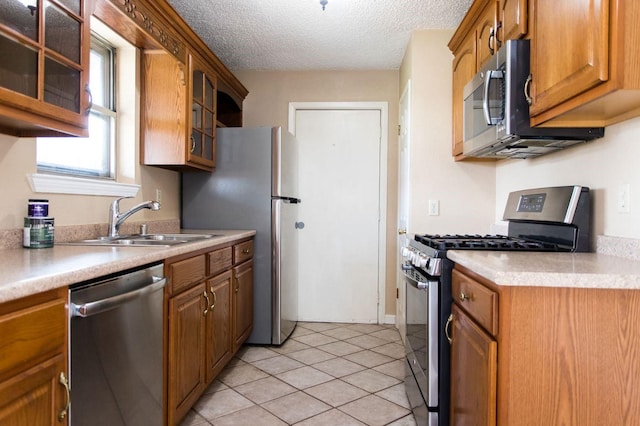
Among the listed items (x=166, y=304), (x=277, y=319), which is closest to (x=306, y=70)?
(x=277, y=319)

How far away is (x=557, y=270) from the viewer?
1227 mm

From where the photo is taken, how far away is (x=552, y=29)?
1.56 meters

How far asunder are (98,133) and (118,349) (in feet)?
4.91

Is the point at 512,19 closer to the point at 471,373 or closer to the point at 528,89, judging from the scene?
the point at 528,89

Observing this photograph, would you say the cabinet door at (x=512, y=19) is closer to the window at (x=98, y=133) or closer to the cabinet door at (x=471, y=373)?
the cabinet door at (x=471, y=373)

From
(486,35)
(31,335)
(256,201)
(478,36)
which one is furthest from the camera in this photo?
(256,201)

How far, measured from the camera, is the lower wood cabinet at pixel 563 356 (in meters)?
1.17

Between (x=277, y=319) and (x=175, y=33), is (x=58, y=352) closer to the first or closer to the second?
(x=175, y=33)

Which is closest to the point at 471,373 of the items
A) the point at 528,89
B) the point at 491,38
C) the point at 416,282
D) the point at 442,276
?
the point at 442,276

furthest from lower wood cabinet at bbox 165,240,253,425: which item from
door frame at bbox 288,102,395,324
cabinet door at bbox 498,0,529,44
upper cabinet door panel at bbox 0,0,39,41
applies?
cabinet door at bbox 498,0,529,44

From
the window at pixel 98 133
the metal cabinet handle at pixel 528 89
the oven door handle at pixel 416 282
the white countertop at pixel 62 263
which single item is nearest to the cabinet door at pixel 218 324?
the white countertop at pixel 62 263

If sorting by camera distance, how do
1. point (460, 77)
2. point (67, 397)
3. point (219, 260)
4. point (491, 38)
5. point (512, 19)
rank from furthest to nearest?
point (460, 77), point (219, 260), point (491, 38), point (512, 19), point (67, 397)

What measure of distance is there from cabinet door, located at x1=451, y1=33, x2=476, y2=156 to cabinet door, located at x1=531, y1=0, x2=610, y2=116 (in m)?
0.84

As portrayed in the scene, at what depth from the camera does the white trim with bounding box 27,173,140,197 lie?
6.06 feet
